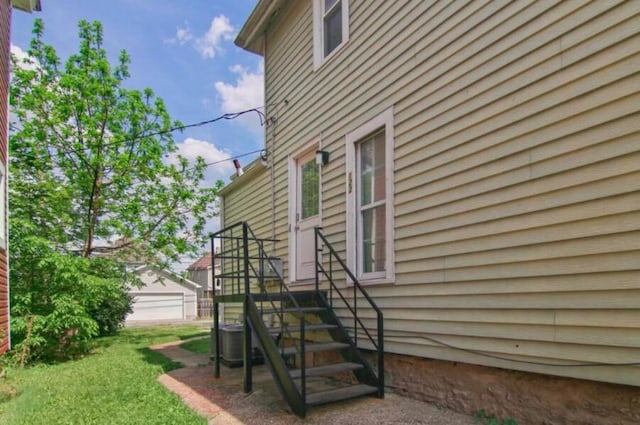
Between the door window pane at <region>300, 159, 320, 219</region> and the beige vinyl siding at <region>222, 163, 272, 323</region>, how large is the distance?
1102 millimetres

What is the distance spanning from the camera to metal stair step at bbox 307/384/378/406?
3.62 meters

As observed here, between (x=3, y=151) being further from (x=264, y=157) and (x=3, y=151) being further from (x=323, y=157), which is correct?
(x=323, y=157)

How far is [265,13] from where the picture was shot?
7145 mm

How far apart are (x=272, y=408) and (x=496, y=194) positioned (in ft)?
9.11

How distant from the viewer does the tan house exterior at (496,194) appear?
99.2 inches

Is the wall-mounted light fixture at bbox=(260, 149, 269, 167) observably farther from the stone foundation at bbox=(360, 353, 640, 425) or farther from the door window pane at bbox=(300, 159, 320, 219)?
the stone foundation at bbox=(360, 353, 640, 425)

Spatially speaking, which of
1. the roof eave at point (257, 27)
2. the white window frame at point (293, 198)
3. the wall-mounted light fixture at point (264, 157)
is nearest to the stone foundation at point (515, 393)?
the white window frame at point (293, 198)

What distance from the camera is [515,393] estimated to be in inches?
119

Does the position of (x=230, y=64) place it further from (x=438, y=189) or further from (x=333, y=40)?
(x=438, y=189)

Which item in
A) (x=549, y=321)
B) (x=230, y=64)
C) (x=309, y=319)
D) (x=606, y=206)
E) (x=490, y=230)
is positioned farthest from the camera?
(x=230, y=64)

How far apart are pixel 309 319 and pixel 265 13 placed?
5158mm

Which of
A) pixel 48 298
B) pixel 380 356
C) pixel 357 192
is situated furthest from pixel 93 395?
pixel 48 298

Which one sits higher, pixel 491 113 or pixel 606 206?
pixel 491 113

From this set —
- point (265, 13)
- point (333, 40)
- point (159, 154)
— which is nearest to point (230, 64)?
point (159, 154)
